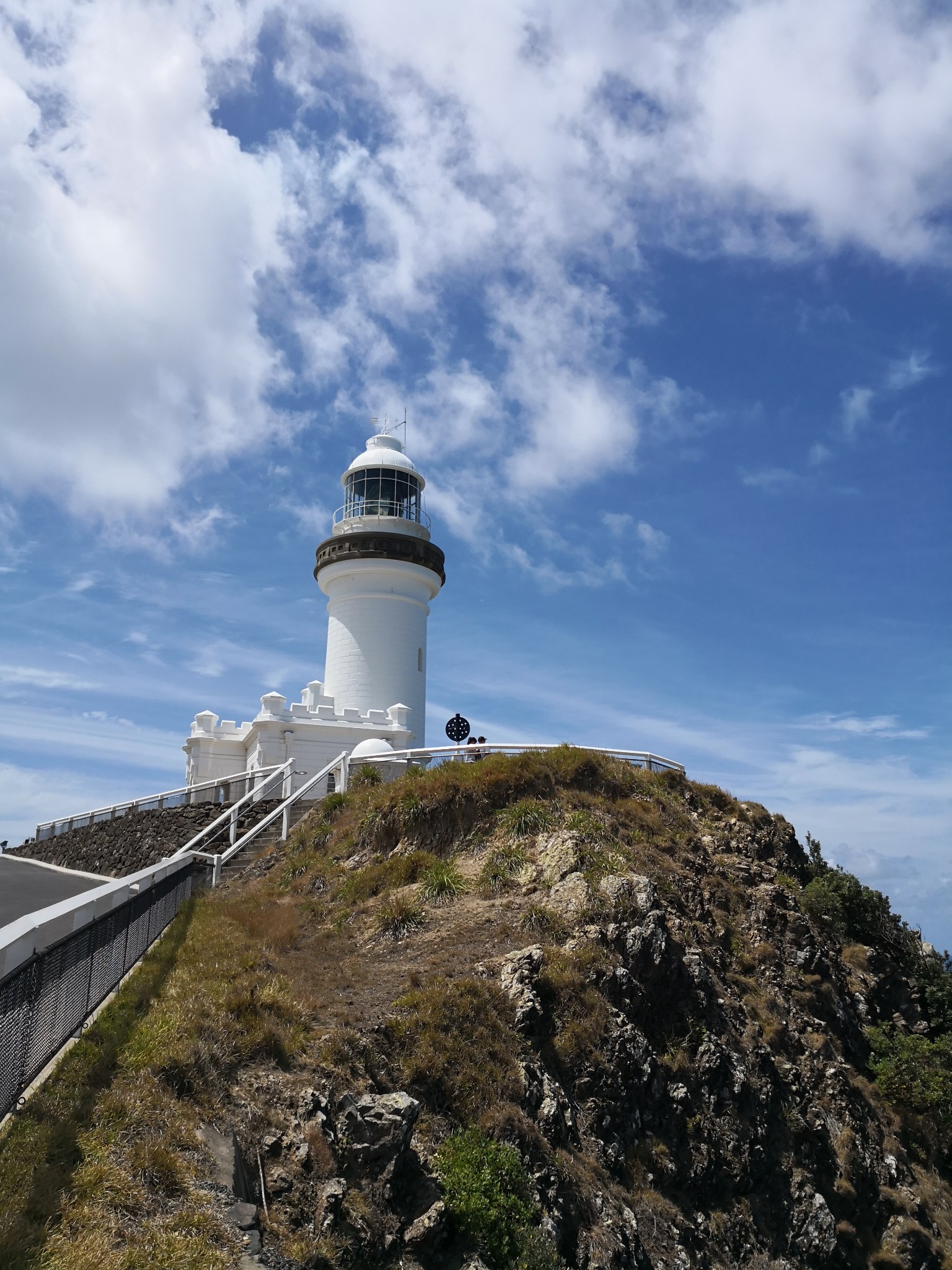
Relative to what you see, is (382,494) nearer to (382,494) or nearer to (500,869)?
(382,494)

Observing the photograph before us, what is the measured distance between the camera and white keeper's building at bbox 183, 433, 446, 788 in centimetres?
3209

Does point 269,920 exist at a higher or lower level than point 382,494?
lower

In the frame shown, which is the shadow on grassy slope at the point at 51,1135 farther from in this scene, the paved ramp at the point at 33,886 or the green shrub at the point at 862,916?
the green shrub at the point at 862,916

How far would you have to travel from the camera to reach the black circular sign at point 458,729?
114 feet

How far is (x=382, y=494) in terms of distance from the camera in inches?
1468

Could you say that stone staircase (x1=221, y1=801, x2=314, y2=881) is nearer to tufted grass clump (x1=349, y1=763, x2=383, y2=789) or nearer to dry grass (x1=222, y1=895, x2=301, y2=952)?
tufted grass clump (x1=349, y1=763, x2=383, y2=789)

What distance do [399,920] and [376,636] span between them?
818 inches

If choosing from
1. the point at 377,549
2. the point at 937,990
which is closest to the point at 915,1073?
Answer: the point at 937,990

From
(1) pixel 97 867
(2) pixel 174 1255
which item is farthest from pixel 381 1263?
(1) pixel 97 867

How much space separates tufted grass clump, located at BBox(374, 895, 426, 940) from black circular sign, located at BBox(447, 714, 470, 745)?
18.7 metres

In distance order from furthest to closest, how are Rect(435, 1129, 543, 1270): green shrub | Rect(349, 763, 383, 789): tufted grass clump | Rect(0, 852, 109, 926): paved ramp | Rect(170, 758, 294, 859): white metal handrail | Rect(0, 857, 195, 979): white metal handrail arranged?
Rect(349, 763, 383, 789): tufted grass clump
Rect(170, 758, 294, 859): white metal handrail
Rect(0, 852, 109, 926): paved ramp
Rect(435, 1129, 543, 1270): green shrub
Rect(0, 857, 195, 979): white metal handrail

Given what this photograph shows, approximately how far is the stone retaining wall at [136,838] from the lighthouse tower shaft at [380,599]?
9.46 m

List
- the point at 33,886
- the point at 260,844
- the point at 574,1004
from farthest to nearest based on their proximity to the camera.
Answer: the point at 260,844 → the point at 33,886 → the point at 574,1004

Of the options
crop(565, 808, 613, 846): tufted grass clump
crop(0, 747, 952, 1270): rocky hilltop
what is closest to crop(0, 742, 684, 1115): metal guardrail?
crop(0, 747, 952, 1270): rocky hilltop
